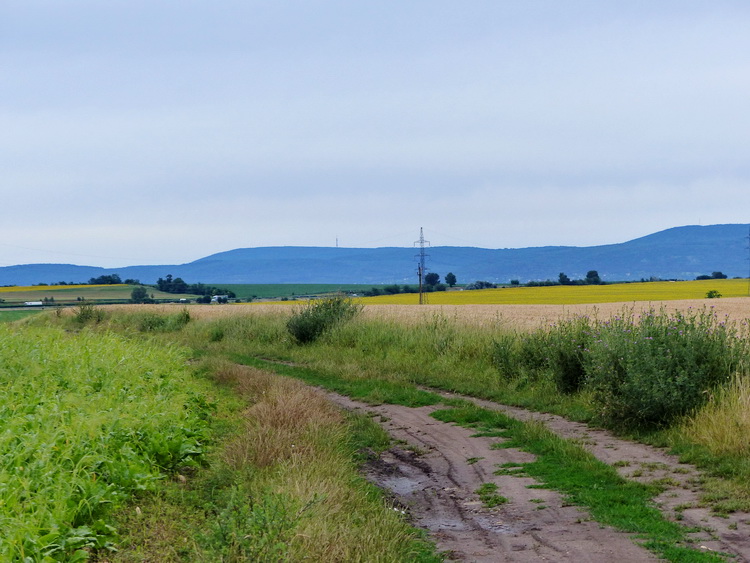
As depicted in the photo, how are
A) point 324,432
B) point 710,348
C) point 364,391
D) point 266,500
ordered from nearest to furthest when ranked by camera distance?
point 266,500, point 324,432, point 710,348, point 364,391

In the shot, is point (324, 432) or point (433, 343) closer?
point (324, 432)

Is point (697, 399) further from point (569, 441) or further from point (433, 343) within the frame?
point (433, 343)

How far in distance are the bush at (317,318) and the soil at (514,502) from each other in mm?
15257

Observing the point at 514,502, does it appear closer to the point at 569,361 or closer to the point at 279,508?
the point at 279,508

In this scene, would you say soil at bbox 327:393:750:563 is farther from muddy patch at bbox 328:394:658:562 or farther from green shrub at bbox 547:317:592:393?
green shrub at bbox 547:317:592:393

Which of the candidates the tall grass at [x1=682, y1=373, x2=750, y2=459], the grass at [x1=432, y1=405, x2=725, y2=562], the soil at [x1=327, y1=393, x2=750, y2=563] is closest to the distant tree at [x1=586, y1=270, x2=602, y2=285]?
the tall grass at [x1=682, y1=373, x2=750, y2=459]

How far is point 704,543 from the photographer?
6.78m

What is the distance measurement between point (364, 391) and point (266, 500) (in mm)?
10636

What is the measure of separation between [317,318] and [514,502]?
20.3m

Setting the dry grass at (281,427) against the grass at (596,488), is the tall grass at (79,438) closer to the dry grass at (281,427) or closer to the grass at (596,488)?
the dry grass at (281,427)

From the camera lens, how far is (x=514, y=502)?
8312 mm

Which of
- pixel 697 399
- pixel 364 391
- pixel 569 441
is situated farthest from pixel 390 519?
pixel 364 391

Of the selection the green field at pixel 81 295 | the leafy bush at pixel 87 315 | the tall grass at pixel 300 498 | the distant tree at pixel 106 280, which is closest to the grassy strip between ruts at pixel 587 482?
the tall grass at pixel 300 498

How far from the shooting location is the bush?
27875mm
